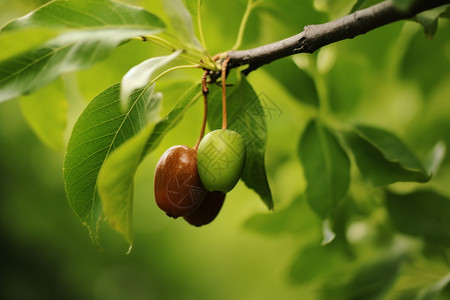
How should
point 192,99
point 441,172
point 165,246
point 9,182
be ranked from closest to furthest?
point 192,99 < point 441,172 < point 165,246 < point 9,182

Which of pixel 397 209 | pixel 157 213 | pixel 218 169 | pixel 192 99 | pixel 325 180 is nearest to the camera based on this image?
pixel 218 169

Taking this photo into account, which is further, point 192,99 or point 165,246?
point 165,246

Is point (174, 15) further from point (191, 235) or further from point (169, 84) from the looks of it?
point (191, 235)

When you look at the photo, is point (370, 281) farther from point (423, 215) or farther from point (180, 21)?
point (180, 21)

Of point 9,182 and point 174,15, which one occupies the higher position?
point 9,182

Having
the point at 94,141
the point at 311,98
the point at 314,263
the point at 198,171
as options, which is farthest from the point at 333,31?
the point at 314,263

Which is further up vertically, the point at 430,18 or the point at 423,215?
the point at 430,18

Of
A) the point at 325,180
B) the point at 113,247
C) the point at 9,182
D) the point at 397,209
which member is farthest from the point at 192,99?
the point at 9,182

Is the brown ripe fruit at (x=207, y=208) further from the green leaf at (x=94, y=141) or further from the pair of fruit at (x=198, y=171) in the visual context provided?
the green leaf at (x=94, y=141)
